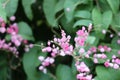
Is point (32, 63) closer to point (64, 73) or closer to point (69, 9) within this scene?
point (64, 73)

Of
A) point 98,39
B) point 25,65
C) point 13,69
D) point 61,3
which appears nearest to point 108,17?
point 98,39

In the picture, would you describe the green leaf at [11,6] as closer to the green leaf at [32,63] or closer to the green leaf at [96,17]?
the green leaf at [32,63]

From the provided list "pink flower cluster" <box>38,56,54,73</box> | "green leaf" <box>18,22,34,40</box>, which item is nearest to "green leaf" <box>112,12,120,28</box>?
"pink flower cluster" <box>38,56,54,73</box>

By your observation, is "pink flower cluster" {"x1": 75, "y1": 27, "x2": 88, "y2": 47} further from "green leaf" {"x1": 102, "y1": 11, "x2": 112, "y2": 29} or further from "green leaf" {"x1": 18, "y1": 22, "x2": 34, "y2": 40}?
"green leaf" {"x1": 18, "y1": 22, "x2": 34, "y2": 40}

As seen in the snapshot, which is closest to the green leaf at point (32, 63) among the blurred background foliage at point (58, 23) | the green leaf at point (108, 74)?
the blurred background foliage at point (58, 23)

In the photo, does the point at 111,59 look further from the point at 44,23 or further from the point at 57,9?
the point at 44,23

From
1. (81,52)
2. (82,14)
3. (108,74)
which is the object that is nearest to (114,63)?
(108,74)
